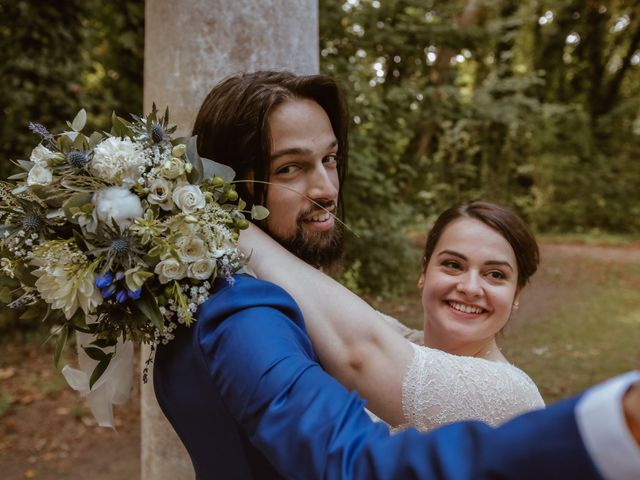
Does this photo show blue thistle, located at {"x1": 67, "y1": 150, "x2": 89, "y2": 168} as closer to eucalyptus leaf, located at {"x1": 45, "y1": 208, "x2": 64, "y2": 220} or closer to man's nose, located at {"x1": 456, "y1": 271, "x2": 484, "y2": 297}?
eucalyptus leaf, located at {"x1": 45, "y1": 208, "x2": 64, "y2": 220}

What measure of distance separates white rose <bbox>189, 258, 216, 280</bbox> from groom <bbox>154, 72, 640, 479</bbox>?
1.9 inches

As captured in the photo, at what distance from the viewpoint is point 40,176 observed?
56.6 inches

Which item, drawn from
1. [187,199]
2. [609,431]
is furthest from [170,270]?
[609,431]

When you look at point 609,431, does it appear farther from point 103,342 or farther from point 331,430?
point 103,342

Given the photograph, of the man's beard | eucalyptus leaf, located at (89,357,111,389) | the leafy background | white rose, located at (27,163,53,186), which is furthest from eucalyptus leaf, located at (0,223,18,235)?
the leafy background

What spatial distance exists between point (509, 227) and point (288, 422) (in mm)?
1398

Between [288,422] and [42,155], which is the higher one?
[42,155]

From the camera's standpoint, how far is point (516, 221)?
217 centimetres

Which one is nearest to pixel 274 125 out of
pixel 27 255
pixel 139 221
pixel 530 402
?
pixel 139 221

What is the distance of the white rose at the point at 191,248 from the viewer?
1355 millimetres

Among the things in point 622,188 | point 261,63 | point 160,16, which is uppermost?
point 160,16

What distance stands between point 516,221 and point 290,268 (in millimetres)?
1033

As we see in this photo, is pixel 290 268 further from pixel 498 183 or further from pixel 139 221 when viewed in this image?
pixel 498 183

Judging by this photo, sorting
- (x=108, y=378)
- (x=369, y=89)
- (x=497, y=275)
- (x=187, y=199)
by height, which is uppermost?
(x=369, y=89)
